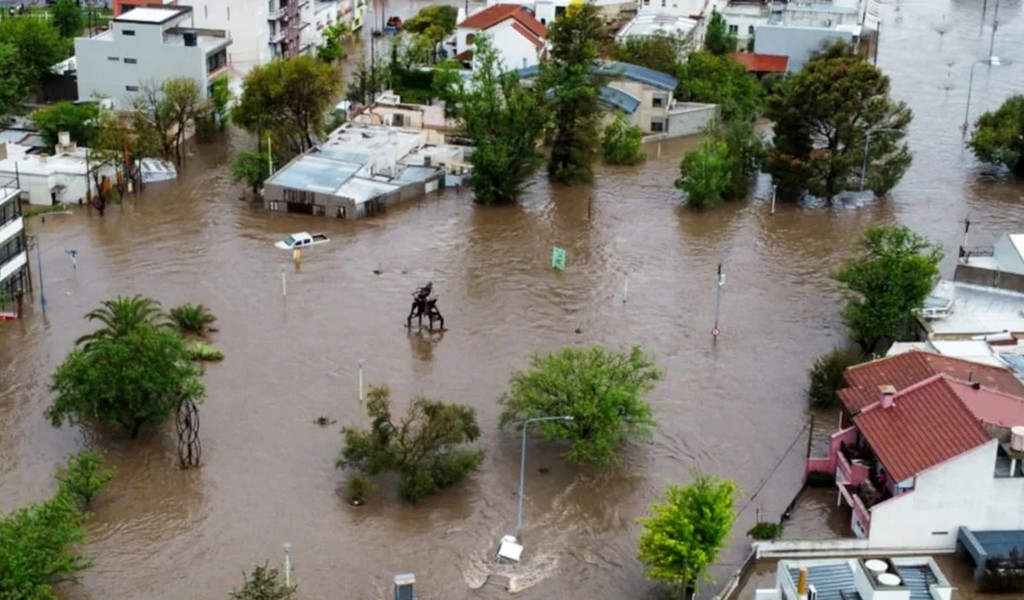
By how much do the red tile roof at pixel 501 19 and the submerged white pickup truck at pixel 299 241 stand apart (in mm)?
21663

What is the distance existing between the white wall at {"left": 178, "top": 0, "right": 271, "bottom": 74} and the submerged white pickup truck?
19.3 metres

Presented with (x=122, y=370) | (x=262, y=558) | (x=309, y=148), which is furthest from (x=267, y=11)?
(x=262, y=558)

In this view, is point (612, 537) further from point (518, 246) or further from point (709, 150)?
point (709, 150)

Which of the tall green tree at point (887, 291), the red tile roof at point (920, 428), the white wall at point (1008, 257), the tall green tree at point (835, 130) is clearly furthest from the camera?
the tall green tree at point (835, 130)

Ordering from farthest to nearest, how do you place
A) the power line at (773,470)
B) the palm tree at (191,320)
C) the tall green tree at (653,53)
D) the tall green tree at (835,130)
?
the tall green tree at (653,53), the tall green tree at (835,130), the palm tree at (191,320), the power line at (773,470)

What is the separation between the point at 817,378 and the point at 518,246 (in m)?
13.7

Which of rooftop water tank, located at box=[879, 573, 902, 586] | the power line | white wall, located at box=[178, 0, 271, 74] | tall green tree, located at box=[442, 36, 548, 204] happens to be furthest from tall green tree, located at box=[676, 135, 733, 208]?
rooftop water tank, located at box=[879, 573, 902, 586]

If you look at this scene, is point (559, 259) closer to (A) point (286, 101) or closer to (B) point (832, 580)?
(A) point (286, 101)

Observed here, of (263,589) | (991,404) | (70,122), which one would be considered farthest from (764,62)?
(263,589)

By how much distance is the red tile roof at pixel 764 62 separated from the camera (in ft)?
217

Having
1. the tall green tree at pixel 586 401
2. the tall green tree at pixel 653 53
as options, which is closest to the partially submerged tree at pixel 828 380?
the tall green tree at pixel 586 401

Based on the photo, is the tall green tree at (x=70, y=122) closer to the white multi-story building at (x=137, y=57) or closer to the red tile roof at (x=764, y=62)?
the white multi-story building at (x=137, y=57)

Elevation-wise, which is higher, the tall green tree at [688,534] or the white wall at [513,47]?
the white wall at [513,47]

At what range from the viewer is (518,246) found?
1796 inches
